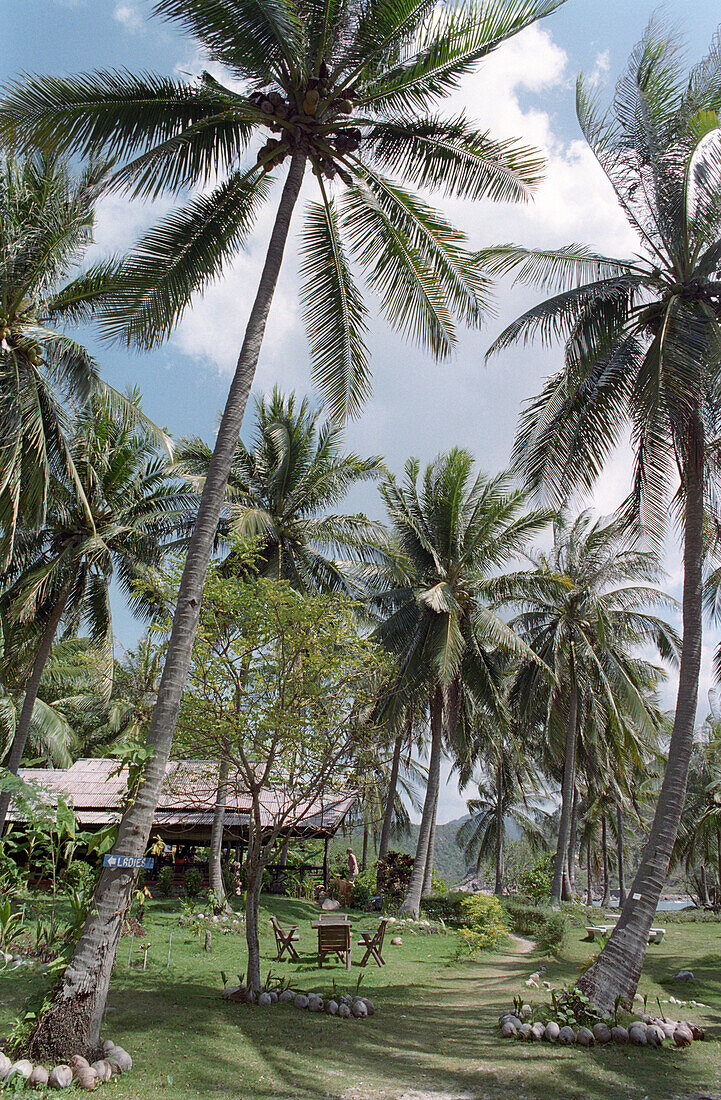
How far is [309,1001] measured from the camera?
8672 mm

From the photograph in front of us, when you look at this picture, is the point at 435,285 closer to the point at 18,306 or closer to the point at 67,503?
the point at 18,306

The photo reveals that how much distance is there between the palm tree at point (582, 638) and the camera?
21094mm

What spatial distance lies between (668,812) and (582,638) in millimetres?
13270

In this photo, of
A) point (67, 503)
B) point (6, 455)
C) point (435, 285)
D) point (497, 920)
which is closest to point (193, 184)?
point (435, 285)

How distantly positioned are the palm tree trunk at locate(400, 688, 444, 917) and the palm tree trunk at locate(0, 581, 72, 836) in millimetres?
10172

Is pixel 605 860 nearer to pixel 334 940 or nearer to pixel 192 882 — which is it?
pixel 192 882

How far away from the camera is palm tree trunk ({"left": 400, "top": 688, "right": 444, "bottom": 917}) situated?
63.4 ft

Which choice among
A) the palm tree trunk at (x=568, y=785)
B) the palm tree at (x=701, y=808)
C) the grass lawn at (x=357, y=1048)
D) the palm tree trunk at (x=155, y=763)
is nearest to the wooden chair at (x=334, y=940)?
the grass lawn at (x=357, y=1048)

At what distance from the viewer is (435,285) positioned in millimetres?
9453

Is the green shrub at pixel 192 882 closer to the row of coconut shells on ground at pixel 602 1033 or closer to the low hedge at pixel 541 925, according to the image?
the low hedge at pixel 541 925

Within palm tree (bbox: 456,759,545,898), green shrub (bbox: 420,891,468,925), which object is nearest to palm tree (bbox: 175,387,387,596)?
green shrub (bbox: 420,891,468,925)

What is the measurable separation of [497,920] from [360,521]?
32.6 feet

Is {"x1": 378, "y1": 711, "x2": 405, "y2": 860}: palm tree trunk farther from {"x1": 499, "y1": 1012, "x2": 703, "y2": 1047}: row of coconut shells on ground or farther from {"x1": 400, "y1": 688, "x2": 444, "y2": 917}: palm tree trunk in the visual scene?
{"x1": 499, "y1": 1012, "x2": 703, "y2": 1047}: row of coconut shells on ground

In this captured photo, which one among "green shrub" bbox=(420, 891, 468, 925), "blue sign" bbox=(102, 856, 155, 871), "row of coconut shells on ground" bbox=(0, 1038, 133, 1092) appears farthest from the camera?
"green shrub" bbox=(420, 891, 468, 925)
